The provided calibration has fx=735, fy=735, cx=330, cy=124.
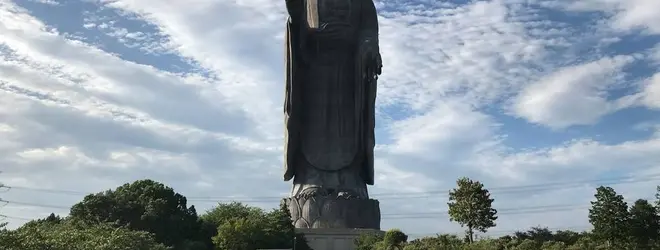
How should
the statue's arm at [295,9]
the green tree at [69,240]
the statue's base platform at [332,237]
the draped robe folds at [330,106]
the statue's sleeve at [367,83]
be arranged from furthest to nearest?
the draped robe folds at [330,106] < the statue's arm at [295,9] < the statue's sleeve at [367,83] < the statue's base platform at [332,237] < the green tree at [69,240]

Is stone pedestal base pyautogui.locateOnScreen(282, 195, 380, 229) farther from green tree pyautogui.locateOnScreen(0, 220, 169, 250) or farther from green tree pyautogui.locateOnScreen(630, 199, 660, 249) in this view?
green tree pyautogui.locateOnScreen(0, 220, 169, 250)

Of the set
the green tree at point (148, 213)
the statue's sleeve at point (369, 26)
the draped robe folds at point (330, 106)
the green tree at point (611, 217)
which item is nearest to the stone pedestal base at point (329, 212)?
the draped robe folds at point (330, 106)

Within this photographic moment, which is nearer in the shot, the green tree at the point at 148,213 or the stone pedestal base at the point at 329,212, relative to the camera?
the green tree at the point at 148,213

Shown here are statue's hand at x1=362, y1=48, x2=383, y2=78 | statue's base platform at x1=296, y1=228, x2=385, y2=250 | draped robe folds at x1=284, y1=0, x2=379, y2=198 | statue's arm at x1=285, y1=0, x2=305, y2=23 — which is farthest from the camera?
draped robe folds at x1=284, y1=0, x2=379, y2=198

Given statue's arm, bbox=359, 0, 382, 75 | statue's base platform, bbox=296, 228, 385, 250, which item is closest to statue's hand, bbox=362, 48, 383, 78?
statue's arm, bbox=359, 0, 382, 75

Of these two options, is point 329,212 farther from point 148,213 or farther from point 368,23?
point 368,23

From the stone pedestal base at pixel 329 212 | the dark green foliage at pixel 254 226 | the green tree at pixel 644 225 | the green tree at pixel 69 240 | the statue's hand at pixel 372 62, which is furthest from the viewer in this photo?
the statue's hand at pixel 372 62

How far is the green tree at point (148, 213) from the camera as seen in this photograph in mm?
24984

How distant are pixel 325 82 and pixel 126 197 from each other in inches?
380

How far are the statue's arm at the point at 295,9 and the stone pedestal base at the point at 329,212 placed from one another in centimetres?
744

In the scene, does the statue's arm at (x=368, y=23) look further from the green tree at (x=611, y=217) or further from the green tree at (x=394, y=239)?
the green tree at (x=611, y=217)

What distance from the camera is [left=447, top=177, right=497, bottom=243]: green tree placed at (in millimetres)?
28734

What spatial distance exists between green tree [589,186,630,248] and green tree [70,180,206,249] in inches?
503

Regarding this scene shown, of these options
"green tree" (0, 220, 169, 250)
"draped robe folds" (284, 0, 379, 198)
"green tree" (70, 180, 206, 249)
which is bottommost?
"green tree" (0, 220, 169, 250)
